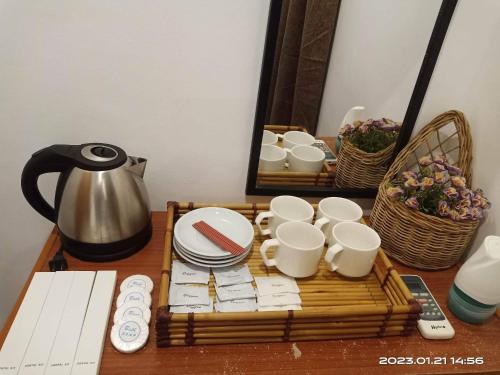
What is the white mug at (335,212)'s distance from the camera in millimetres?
906

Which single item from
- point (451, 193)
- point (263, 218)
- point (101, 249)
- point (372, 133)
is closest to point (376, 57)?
point (372, 133)

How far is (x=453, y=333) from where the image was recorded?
758mm

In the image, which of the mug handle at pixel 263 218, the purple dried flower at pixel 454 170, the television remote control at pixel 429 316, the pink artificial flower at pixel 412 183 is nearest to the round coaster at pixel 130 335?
the mug handle at pixel 263 218

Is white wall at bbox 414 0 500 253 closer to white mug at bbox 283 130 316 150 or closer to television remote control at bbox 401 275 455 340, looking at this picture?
television remote control at bbox 401 275 455 340

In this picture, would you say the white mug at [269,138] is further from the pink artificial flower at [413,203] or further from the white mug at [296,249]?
the pink artificial flower at [413,203]

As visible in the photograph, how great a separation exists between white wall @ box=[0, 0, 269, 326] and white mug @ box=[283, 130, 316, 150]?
108 millimetres

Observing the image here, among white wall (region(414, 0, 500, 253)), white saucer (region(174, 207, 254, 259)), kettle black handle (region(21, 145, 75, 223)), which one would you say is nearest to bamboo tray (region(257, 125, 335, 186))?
white saucer (region(174, 207, 254, 259))

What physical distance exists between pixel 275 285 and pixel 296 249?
94 mm

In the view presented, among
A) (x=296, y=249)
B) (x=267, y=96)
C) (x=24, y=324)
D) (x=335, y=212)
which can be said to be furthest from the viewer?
(x=335, y=212)

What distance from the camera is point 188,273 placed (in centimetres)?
80

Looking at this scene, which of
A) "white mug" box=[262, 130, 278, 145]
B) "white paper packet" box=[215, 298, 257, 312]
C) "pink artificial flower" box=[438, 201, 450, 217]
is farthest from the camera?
"white mug" box=[262, 130, 278, 145]

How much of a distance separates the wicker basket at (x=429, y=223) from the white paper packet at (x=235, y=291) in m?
0.40

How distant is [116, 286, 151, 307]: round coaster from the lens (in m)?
0.74
